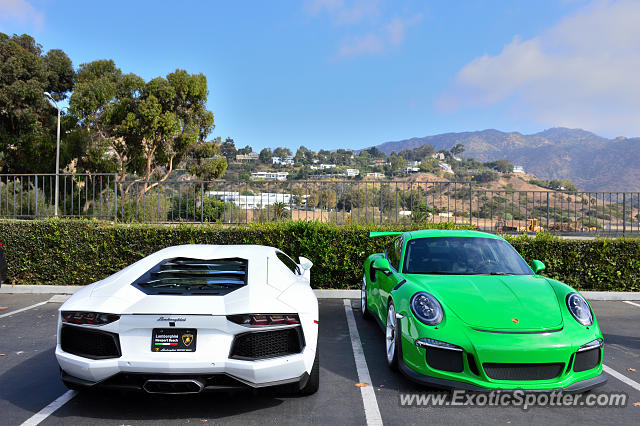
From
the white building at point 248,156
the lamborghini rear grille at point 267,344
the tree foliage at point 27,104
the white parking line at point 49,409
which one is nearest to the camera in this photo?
the lamborghini rear grille at point 267,344

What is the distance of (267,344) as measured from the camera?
373 cm

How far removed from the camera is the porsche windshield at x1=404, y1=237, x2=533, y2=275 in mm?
5516

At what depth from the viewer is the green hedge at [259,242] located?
9625 millimetres

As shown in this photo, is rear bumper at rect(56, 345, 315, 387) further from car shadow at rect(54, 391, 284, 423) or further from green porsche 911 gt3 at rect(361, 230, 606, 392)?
green porsche 911 gt3 at rect(361, 230, 606, 392)

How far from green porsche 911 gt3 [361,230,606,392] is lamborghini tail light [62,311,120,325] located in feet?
8.43

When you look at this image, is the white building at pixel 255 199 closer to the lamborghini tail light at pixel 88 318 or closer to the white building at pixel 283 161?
the lamborghini tail light at pixel 88 318

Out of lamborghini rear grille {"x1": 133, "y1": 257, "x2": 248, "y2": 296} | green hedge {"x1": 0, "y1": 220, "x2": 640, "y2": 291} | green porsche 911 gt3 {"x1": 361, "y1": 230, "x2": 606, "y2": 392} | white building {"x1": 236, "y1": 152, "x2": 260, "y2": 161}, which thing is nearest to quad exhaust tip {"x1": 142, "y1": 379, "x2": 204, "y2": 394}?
lamborghini rear grille {"x1": 133, "y1": 257, "x2": 248, "y2": 296}

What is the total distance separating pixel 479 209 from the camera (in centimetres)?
1200

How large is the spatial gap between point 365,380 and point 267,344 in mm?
1551

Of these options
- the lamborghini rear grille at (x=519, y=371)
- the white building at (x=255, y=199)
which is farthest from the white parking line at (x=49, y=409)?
the white building at (x=255, y=199)

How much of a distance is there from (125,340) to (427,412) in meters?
2.49

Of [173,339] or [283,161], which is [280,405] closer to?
[173,339]

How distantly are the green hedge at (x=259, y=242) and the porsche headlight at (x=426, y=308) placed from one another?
5121mm

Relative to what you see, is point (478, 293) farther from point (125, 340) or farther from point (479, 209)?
point (479, 209)
